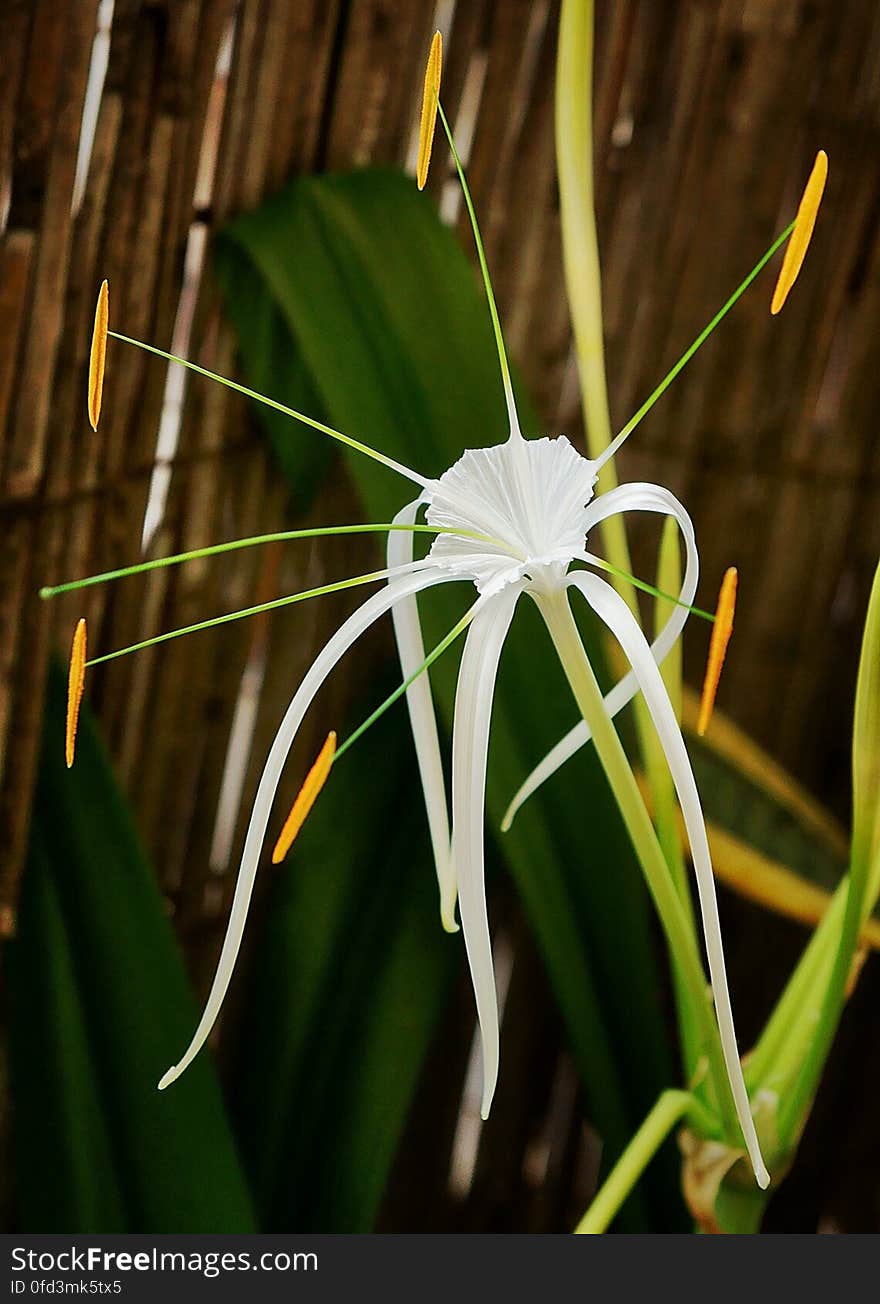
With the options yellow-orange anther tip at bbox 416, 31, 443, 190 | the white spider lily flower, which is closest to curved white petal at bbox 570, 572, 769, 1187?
the white spider lily flower

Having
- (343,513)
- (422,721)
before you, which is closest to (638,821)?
(422,721)

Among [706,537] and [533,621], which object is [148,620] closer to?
[533,621]

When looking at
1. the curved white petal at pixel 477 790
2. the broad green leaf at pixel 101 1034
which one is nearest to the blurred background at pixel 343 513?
the broad green leaf at pixel 101 1034

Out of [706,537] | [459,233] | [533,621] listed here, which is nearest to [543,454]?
[533,621]

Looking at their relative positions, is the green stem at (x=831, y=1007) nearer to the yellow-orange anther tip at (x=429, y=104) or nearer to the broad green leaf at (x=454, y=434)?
the broad green leaf at (x=454, y=434)

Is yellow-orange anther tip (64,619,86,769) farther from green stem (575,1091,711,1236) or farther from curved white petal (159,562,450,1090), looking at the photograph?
green stem (575,1091,711,1236)

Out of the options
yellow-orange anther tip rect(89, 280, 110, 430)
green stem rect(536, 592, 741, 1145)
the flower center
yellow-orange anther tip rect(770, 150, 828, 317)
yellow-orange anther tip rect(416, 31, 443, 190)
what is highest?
yellow-orange anther tip rect(416, 31, 443, 190)

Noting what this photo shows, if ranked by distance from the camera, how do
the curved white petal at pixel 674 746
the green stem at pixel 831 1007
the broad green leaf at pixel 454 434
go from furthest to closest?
the broad green leaf at pixel 454 434, the green stem at pixel 831 1007, the curved white petal at pixel 674 746
